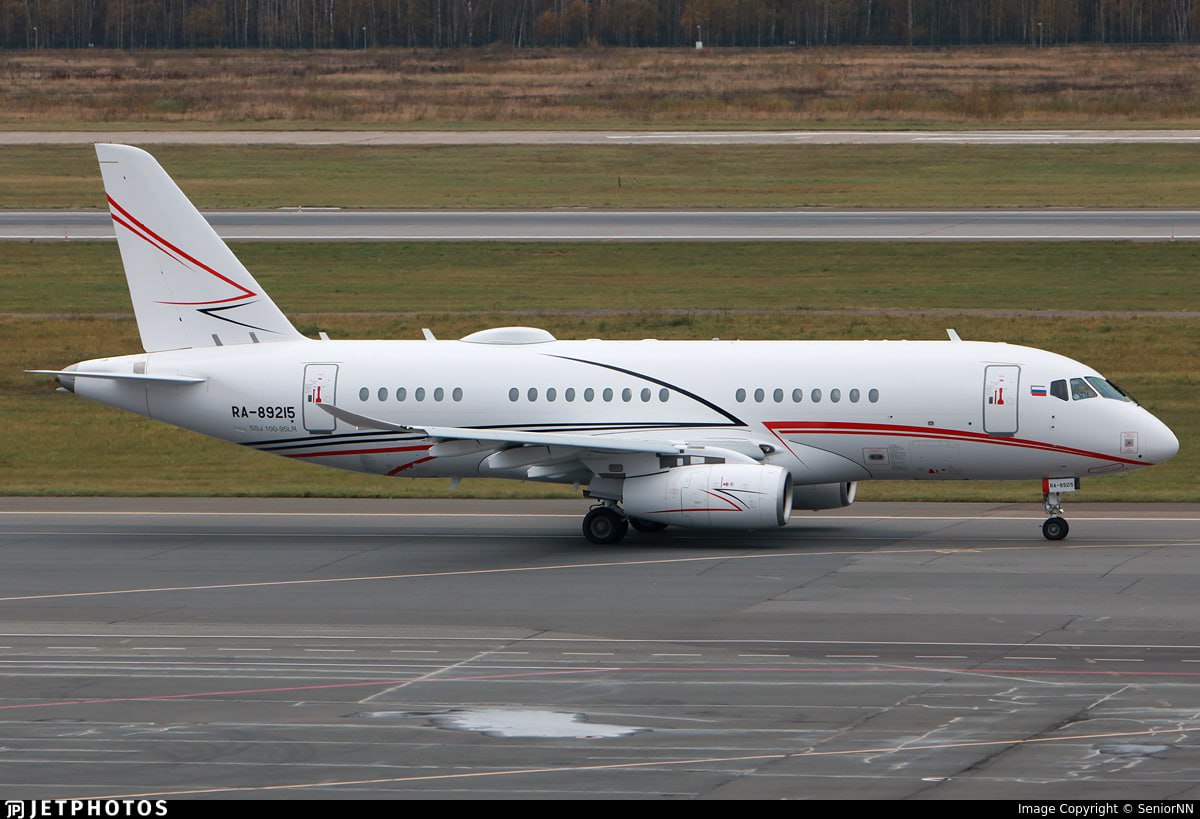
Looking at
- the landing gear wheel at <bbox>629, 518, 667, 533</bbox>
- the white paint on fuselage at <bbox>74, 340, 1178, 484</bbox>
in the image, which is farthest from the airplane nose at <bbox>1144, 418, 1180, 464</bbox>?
the landing gear wheel at <bbox>629, 518, 667, 533</bbox>

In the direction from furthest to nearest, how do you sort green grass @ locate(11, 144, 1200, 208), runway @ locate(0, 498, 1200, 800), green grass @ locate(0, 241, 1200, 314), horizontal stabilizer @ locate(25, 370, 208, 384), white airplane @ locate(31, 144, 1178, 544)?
green grass @ locate(11, 144, 1200, 208) → green grass @ locate(0, 241, 1200, 314) → horizontal stabilizer @ locate(25, 370, 208, 384) → white airplane @ locate(31, 144, 1178, 544) → runway @ locate(0, 498, 1200, 800)

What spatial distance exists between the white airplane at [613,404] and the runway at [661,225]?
41412mm

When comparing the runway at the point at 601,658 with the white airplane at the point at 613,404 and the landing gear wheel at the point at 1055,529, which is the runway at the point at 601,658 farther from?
the white airplane at the point at 613,404

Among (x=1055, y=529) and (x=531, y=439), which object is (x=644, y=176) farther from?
(x=1055, y=529)

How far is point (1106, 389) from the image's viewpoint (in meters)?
35.1

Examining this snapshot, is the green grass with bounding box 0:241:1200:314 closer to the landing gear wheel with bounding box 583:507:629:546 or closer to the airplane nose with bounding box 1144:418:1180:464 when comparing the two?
the landing gear wheel with bounding box 583:507:629:546

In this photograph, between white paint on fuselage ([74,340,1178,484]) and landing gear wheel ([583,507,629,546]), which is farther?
landing gear wheel ([583,507,629,546])

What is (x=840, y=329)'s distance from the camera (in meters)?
60.7

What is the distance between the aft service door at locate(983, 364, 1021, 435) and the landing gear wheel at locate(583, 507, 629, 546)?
7.26 meters

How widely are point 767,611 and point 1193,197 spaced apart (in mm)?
66695

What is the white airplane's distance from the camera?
113 ft

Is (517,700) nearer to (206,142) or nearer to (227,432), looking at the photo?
(227,432)

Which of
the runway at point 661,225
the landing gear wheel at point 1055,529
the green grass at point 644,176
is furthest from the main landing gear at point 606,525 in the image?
the green grass at point 644,176

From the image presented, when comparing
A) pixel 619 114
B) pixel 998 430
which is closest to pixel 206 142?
pixel 619 114
